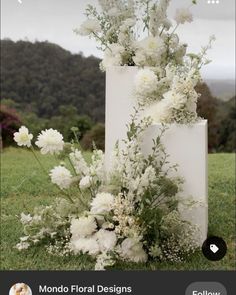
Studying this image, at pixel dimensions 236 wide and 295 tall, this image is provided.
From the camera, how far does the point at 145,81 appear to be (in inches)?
131

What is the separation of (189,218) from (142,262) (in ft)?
1.19

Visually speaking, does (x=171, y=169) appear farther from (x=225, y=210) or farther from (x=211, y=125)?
(x=211, y=125)

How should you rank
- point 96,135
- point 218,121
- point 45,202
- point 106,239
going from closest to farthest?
point 106,239 → point 45,202 → point 218,121 → point 96,135

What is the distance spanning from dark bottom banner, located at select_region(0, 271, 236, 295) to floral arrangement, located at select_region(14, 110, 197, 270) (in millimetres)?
965

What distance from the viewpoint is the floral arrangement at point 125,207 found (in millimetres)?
3264

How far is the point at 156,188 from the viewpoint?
333 cm

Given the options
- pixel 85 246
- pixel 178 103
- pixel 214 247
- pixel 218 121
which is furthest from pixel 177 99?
pixel 218 121

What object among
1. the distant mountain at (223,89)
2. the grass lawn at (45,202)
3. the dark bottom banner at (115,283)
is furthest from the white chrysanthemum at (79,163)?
the distant mountain at (223,89)

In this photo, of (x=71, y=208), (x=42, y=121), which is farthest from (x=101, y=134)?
(x=71, y=208)

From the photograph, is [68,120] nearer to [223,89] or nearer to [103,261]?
[223,89]

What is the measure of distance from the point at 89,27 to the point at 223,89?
143 inches

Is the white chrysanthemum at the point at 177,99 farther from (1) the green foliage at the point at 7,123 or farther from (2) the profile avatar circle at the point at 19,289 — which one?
(1) the green foliage at the point at 7,123

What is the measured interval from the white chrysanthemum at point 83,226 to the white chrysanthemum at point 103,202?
10 centimetres

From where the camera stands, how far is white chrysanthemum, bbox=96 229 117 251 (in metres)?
3.30
